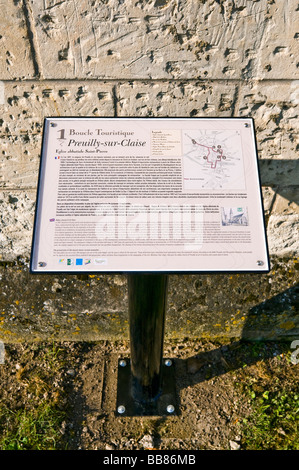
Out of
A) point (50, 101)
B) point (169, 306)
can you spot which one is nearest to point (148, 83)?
point (50, 101)

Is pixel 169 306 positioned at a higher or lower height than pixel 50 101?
lower

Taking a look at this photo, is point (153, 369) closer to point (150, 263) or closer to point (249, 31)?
point (150, 263)

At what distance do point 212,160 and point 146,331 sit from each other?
3.41ft

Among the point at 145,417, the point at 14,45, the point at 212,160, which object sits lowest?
the point at 145,417

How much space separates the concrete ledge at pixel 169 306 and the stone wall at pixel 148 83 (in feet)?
0.05

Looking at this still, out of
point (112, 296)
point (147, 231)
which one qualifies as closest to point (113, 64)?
point (147, 231)

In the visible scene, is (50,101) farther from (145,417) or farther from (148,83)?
(145,417)

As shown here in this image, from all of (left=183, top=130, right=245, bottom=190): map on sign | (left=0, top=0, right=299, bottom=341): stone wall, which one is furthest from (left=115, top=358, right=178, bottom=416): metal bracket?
(left=183, top=130, right=245, bottom=190): map on sign

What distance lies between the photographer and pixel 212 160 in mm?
1751

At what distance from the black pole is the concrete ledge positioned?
1.67 ft

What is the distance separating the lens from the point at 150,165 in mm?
1732

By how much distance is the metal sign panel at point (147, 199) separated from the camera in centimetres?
161

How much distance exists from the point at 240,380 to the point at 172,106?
1.98 m

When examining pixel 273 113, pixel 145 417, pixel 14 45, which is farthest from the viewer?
pixel 145 417
